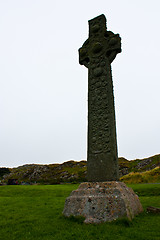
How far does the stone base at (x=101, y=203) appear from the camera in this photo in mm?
4898

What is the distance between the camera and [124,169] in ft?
165

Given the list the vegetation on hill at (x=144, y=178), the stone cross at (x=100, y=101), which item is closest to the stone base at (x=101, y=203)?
the stone cross at (x=100, y=101)

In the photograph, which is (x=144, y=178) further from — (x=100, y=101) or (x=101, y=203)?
(x=101, y=203)

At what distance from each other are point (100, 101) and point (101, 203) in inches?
140

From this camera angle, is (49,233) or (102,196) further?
(102,196)

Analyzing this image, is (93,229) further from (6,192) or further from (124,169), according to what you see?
(124,169)

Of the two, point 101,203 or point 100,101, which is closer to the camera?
point 101,203

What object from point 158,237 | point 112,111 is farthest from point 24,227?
point 112,111

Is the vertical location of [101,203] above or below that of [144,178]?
above

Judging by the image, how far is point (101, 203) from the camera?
202 inches

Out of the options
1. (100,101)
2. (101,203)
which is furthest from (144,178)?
(101,203)

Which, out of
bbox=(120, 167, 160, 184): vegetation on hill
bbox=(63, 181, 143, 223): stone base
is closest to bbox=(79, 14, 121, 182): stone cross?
bbox=(63, 181, 143, 223): stone base

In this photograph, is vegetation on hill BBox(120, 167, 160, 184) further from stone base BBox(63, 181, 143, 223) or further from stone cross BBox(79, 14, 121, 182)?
stone base BBox(63, 181, 143, 223)

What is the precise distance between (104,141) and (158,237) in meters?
3.31
